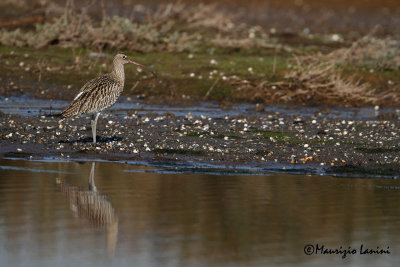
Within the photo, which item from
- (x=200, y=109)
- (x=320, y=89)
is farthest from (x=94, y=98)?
(x=320, y=89)

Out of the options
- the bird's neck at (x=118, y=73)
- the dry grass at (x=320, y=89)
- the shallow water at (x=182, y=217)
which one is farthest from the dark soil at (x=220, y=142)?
the dry grass at (x=320, y=89)

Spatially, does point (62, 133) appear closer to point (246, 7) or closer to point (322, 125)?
point (322, 125)

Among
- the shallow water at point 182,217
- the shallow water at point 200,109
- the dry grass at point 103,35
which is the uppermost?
the dry grass at point 103,35

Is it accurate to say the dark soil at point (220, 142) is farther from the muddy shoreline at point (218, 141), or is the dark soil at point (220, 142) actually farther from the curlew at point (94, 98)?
the curlew at point (94, 98)

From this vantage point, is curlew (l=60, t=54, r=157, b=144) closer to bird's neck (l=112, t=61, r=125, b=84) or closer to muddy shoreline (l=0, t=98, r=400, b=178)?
bird's neck (l=112, t=61, r=125, b=84)

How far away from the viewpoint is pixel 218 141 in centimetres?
1502

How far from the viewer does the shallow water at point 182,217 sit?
8.60m

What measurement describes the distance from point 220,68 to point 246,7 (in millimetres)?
16587

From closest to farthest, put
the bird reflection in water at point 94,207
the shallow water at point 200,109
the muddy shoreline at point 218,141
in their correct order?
1. the bird reflection in water at point 94,207
2. the muddy shoreline at point 218,141
3. the shallow water at point 200,109

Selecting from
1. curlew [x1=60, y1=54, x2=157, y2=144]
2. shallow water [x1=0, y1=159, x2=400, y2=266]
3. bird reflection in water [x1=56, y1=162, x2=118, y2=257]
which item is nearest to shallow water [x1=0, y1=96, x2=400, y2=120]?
curlew [x1=60, y1=54, x2=157, y2=144]

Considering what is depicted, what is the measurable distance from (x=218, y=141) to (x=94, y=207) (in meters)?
4.82

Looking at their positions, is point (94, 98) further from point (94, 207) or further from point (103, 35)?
point (103, 35)

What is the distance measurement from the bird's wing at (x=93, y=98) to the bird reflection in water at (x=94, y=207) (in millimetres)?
2499

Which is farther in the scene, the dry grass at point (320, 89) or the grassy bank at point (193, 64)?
the grassy bank at point (193, 64)
